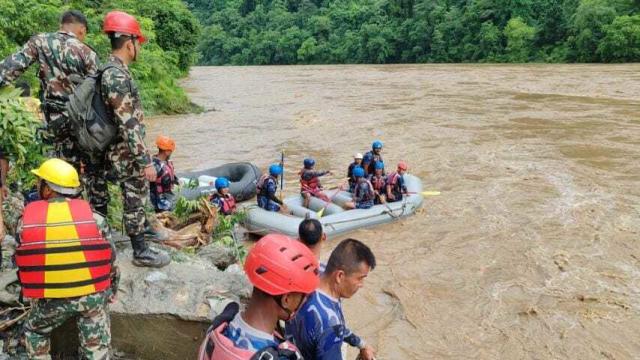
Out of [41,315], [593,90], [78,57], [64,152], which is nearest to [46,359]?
[41,315]

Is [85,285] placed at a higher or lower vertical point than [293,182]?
higher

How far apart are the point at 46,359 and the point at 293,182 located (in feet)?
25.0

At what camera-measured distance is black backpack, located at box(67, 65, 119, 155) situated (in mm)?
2959

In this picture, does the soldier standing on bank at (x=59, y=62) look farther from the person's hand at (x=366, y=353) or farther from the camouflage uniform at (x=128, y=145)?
the person's hand at (x=366, y=353)

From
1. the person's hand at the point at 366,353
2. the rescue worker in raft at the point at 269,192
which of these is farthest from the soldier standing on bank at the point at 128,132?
the rescue worker in raft at the point at 269,192

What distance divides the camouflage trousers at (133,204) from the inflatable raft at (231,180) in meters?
4.13

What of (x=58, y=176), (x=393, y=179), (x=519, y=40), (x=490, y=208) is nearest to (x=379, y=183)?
(x=393, y=179)

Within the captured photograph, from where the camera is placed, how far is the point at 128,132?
297 cm

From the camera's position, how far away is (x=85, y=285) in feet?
7.61

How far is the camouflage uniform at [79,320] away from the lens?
2354mm

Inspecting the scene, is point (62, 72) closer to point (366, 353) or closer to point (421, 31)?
point (366, 353)

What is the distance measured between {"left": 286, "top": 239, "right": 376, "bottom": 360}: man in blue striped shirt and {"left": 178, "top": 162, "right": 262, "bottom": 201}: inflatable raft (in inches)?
203

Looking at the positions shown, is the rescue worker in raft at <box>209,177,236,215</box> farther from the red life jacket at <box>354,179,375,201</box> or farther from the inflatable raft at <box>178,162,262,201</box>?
the red life jacket at <box>354,179,375,201</box>

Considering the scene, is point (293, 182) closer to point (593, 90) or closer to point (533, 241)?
point (533, 241)
